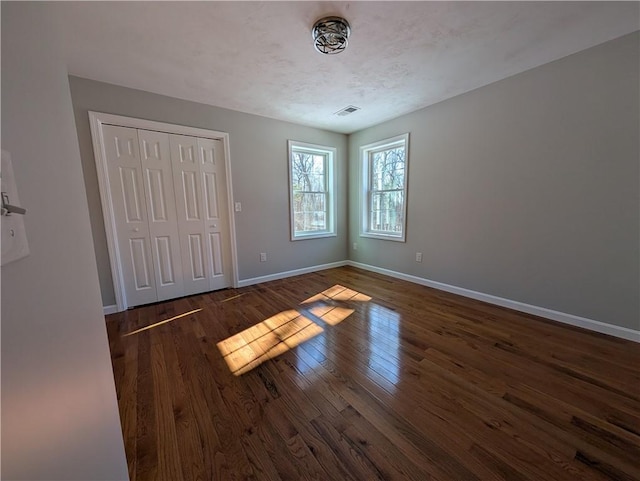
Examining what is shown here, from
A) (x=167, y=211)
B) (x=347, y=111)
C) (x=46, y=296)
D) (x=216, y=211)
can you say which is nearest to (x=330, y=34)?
(x=347, y=111)

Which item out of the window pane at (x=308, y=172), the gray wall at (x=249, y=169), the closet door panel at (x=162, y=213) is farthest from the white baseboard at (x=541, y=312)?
the closet door panel at (x=162, y=213)

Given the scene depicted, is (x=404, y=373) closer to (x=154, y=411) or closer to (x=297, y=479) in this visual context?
(x=297, y=479)

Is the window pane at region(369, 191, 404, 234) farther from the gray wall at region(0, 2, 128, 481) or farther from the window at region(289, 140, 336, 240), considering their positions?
the gray wall at region(0, 2, 128, 481)

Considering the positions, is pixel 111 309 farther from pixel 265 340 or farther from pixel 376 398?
pixel 376 398

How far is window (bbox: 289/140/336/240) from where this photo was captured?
3.93m

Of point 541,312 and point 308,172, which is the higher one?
point 308,172

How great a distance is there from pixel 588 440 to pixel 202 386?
83.2 inches

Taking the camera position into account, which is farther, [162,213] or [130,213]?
[162,213]

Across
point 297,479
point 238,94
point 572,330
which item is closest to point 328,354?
point 297,479

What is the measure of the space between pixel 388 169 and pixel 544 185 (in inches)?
77.2

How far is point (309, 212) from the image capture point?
4223 millimetres

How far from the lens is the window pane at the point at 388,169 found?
374cm

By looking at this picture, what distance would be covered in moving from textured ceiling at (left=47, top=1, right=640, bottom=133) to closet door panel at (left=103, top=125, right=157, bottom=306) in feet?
1.97

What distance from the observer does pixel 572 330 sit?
2.22m
